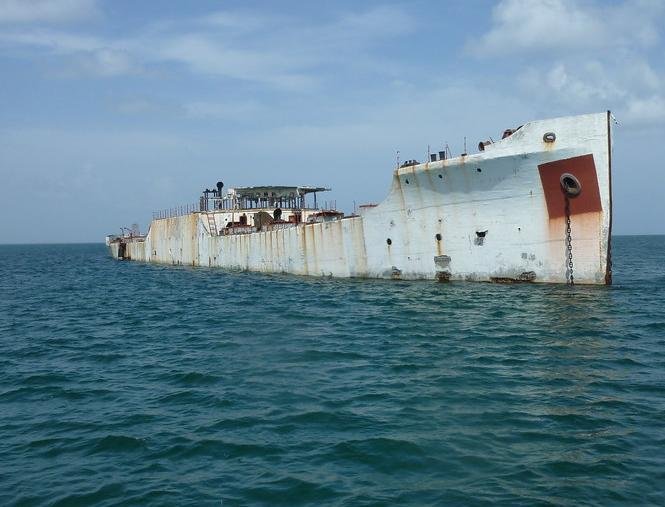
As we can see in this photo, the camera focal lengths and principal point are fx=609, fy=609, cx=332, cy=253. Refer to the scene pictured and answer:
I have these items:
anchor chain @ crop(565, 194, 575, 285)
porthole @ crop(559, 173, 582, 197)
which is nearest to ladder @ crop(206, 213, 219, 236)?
anchor chain @ crop(565, 194, 575, 285)

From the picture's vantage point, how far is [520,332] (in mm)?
14445

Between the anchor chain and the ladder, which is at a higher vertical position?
the ladder

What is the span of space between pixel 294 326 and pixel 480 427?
872 centimetres

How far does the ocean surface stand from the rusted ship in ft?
6.77

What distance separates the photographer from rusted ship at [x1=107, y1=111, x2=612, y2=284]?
19.6 m

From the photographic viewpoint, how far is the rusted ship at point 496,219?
19609 millimetres

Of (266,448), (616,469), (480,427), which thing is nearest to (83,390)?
(266,448)

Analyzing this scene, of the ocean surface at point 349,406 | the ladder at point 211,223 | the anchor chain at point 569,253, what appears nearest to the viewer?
the ocean surface at point 349,406

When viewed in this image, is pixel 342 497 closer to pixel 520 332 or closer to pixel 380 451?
pixel 380 451

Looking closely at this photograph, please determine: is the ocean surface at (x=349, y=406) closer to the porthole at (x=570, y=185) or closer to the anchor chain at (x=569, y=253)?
the anchor chain at (x=569, y=253)

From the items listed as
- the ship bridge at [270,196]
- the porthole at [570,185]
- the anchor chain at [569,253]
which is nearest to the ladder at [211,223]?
the ship bridge at [270,196]

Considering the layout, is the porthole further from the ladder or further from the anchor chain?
the ladder

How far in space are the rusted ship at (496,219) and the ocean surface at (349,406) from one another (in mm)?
2062

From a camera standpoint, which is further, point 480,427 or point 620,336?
point 620,336
